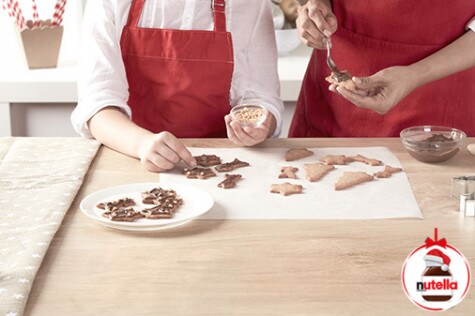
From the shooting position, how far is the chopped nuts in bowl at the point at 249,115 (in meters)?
1.90

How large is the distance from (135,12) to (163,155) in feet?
1.61

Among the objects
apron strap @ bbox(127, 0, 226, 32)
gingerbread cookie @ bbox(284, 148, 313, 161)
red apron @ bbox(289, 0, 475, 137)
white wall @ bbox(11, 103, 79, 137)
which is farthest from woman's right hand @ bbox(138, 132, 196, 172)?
white wall @ bbox(11, 103, 79, 137)

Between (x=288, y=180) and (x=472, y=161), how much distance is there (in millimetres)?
433

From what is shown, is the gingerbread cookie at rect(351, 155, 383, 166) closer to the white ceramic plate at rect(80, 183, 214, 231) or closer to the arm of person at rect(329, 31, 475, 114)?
the arm of person at rect(329, 31, 475, 114)

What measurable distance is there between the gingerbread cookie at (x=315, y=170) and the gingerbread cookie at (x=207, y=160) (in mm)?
193

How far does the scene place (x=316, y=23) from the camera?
2.04 meters

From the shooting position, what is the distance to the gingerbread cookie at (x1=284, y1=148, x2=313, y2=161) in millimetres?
1860

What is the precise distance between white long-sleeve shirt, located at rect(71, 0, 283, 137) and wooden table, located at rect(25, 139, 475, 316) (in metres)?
0.47

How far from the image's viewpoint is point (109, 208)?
1541mm

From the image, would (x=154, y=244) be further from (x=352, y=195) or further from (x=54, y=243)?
(x=352, y=195)

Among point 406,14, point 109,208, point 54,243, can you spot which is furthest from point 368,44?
point 54,243

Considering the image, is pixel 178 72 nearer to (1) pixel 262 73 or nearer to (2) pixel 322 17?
(1) pixel 262 73

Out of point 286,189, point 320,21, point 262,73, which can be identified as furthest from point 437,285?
point 262,73

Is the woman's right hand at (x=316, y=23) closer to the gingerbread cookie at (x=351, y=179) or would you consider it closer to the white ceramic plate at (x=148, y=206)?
the gingerbread cookie at (x=351, y=179)
